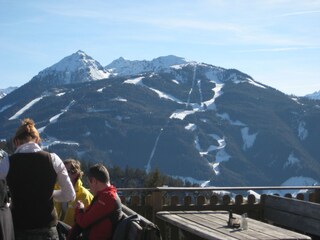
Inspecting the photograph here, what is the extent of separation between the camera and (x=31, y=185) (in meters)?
5.20

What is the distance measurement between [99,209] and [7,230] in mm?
874

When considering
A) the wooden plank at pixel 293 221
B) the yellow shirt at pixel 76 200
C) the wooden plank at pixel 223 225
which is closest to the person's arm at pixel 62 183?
the yellow shirt at pixel 76 200

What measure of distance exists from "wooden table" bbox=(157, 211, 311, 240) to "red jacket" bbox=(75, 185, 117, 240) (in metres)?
1.21

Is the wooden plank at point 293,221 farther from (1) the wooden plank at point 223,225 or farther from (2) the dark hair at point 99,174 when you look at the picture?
(2) the dark hair at point 99,174

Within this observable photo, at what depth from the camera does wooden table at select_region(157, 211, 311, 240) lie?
5.89 metres

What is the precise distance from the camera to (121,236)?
200 inches

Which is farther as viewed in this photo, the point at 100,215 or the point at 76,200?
the point at 76,200

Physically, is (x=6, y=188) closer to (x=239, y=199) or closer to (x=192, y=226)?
(x=192, y=226)

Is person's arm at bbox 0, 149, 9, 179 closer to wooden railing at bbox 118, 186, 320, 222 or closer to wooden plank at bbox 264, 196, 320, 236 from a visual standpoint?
wooden railing at bbox 118, 186, 320, 222

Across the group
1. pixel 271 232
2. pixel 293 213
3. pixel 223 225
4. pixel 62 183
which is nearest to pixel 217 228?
pixel 223 225

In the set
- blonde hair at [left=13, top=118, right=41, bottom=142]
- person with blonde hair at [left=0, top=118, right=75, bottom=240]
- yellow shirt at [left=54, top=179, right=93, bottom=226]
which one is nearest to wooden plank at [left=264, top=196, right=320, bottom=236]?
yellow shirt at [left=54, top=179, right=93, bottom=226]

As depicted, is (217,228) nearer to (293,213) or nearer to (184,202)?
(293,213)

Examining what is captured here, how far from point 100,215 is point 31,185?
699 millimetres

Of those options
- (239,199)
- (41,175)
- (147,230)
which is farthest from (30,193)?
(239,199)
